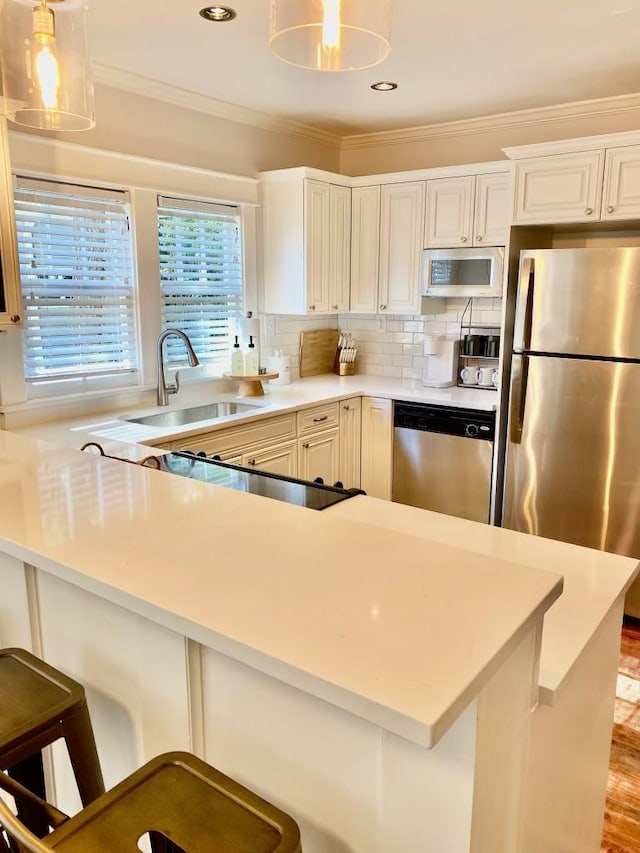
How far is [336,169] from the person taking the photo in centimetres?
462

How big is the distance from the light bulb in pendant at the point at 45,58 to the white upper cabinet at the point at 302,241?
2485 millimetres

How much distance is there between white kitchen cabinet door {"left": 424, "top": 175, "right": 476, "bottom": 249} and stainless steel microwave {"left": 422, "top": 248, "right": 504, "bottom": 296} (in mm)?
66

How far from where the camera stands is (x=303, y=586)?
984mm

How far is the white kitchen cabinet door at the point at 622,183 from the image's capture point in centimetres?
304

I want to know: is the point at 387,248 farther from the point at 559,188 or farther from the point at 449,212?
the point at 559,188

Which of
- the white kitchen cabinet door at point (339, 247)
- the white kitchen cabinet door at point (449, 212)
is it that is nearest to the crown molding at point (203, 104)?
the white kitchen cabinet door at point (339, 247)

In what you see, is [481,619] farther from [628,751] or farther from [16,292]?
[16,292]

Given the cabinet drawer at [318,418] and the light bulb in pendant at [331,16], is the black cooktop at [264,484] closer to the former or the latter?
the light bulb in pendant at [331,16]

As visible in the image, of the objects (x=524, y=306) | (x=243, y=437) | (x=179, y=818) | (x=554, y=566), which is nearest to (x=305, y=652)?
(x=179, y=818)

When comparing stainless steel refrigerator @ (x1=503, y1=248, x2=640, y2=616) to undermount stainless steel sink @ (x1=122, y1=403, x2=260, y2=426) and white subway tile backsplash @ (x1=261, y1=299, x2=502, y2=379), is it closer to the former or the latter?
white subway tile backsplash @ (x1=261, y1=299, x2=502, y2=379)

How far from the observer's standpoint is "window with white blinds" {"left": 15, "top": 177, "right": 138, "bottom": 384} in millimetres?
2910

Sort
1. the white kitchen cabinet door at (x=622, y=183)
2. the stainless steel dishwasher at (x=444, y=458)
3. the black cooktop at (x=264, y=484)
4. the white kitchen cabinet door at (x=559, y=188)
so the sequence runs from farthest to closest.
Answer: the stainless steel dishwasher at (x=444, y=458) → the white kitchen cabinet door at (x=559, y=188) → the white kitchen cabinet door at (x=622, y=183) → the black cooktop at (x=264, y=484)

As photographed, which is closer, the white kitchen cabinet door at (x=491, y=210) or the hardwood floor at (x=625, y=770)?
the hardwood floor at (x=625, y=770)

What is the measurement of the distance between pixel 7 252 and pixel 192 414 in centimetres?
144
